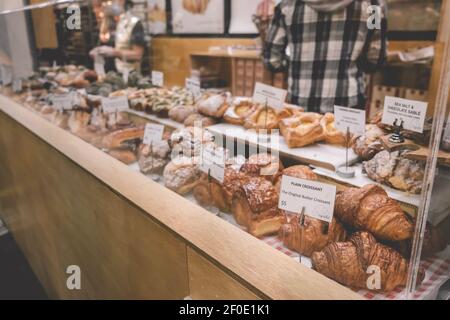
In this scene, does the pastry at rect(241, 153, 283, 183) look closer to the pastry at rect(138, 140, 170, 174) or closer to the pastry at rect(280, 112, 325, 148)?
the pastry at rect(280, 112, 325, 148)

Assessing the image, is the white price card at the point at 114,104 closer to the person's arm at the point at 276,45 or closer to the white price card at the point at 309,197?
the person's arm at the point at 276,45

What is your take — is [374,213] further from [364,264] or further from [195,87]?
[195,87]

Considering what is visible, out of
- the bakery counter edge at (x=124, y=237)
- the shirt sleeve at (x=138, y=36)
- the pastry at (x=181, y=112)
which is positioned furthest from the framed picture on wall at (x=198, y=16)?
the pastry at (x=181, y=112)

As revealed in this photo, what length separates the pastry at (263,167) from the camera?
4.22 feet

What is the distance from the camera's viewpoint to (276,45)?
8.64 feet

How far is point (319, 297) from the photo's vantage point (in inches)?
31.0

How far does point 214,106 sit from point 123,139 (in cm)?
47

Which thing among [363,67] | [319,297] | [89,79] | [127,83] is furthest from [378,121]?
[89,79]

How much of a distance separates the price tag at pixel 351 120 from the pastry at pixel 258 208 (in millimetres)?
363

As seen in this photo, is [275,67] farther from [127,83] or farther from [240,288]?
[240,288]

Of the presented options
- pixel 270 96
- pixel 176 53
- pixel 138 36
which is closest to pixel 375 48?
pixel 270 96

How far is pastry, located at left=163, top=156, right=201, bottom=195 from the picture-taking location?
4.52ft

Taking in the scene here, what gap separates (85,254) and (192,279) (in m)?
0.94

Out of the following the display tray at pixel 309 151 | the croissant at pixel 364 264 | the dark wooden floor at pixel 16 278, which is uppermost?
the display tray at pixel 309 151
